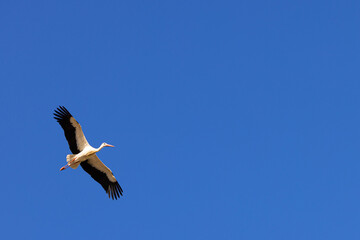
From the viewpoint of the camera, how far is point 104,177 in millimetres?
29609

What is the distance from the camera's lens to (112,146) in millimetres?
29812

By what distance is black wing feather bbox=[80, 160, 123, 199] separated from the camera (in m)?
29.4

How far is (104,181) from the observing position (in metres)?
29.6

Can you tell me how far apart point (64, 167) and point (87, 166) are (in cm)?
138

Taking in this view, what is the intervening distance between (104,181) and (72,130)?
3.42 meters

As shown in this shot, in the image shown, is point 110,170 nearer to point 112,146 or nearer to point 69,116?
point 112,146

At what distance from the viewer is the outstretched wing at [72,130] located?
89.5 feet

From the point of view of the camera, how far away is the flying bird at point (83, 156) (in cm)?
2739

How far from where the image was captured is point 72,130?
90.6 feet

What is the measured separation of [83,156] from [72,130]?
4.38 feet

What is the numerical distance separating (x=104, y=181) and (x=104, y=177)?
0.19m

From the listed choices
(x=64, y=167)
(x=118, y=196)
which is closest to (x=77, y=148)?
(x=64, y=167)

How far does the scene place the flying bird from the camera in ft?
89.9

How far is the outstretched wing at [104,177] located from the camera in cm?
2933
